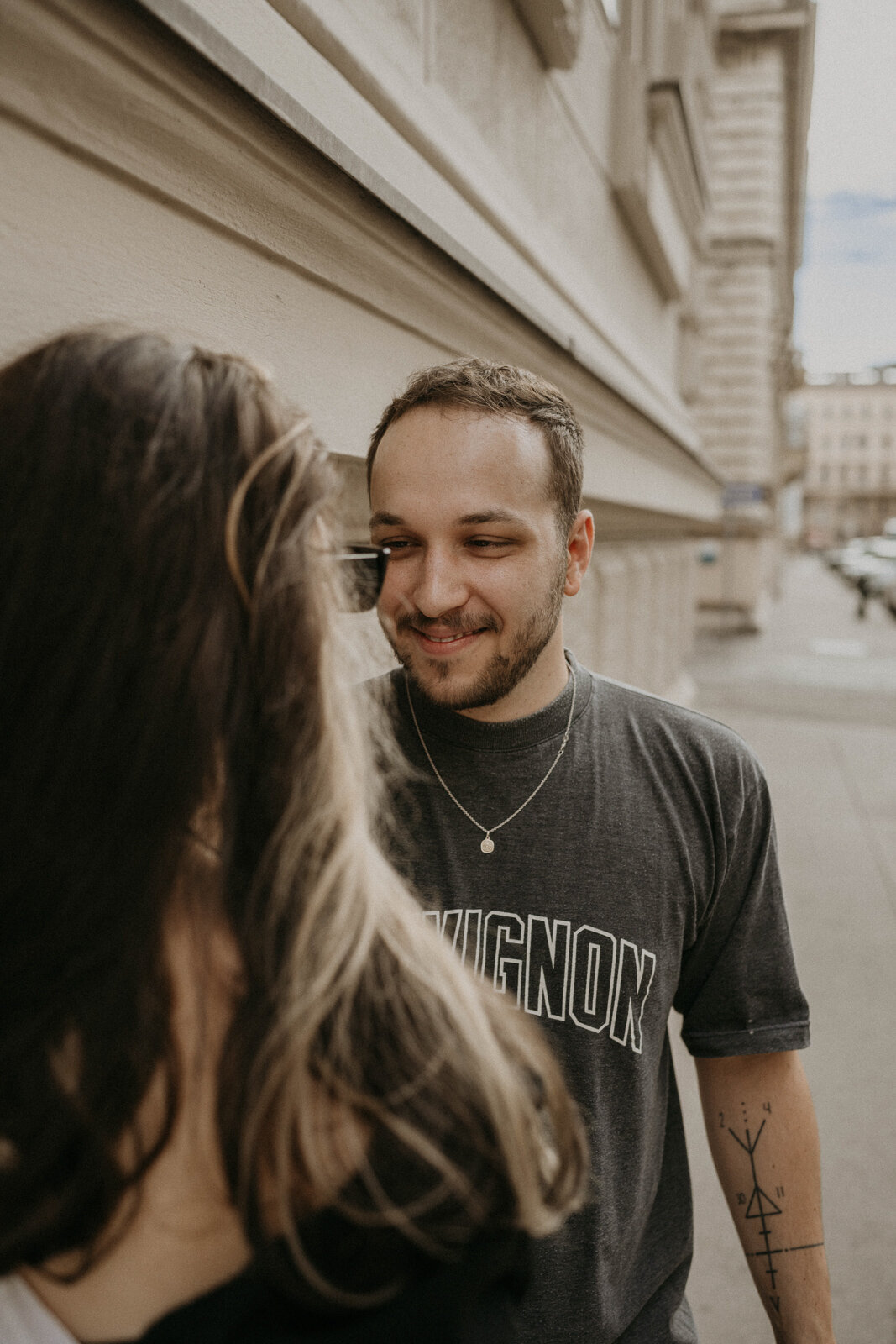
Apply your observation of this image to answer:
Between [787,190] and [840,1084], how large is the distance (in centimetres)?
2739

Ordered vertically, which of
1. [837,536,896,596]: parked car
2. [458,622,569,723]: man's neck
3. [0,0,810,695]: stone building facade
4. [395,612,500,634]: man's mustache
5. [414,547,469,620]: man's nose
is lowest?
[837,536,896,596]: parked car

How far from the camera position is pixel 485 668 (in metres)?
1.56

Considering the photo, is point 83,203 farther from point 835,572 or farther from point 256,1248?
point 835,572

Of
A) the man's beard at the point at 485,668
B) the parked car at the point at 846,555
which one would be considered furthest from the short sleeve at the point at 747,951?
the parked car at the point at 846,555

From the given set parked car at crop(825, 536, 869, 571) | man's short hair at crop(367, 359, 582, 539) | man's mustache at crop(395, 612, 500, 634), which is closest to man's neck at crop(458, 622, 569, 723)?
man's mustache at crop(395, 612, 500, 634)

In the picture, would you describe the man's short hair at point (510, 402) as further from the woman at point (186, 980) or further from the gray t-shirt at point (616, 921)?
the woman at point (186, 980)

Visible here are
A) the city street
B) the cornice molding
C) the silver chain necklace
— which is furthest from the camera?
the cornice molding

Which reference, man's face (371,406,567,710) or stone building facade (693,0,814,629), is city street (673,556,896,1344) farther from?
stone building facade (693,0,814,629)

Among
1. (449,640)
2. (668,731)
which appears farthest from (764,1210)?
(449,640)

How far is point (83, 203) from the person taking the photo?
4.81 feet

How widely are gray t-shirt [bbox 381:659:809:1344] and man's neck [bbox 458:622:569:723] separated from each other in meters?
0.02

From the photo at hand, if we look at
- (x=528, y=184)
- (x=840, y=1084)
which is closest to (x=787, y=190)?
(x=528, y=184)

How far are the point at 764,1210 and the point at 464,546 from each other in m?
1.23

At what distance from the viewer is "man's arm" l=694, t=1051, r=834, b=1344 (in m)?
1.61
